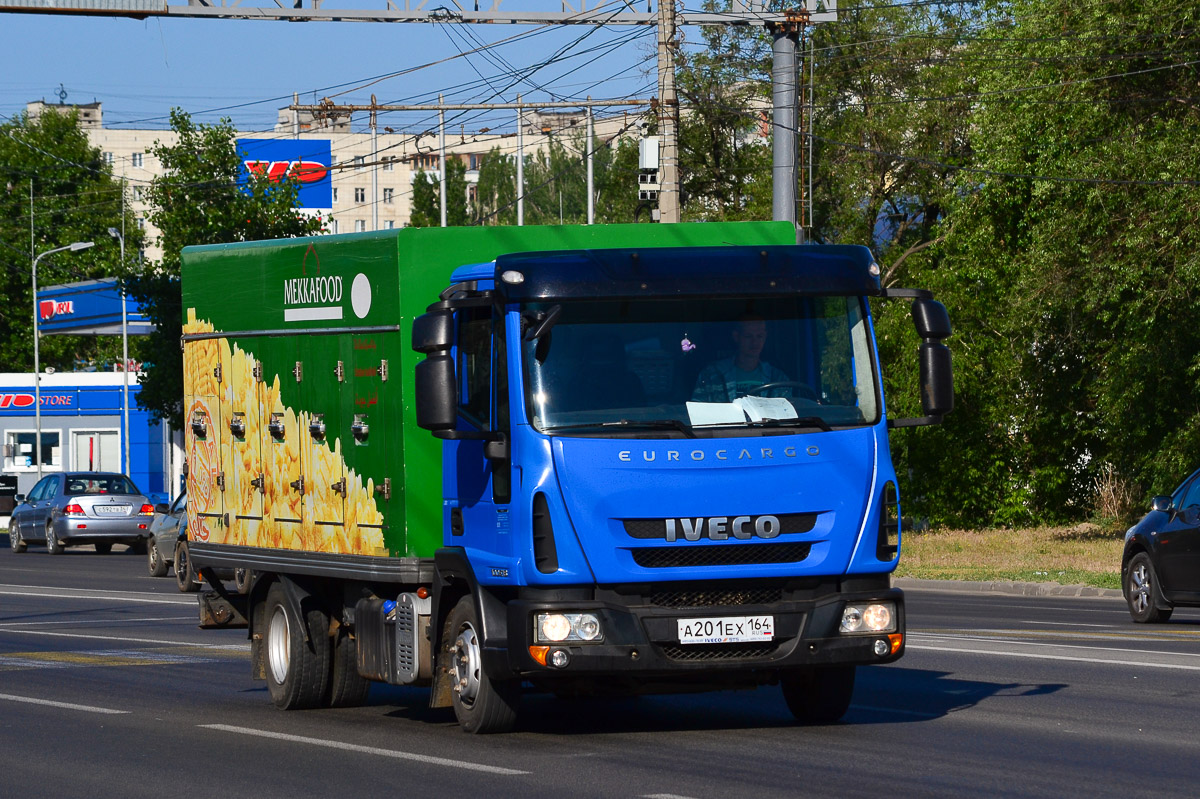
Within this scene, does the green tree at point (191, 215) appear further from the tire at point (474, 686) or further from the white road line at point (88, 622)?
the tire at point (474, 686)

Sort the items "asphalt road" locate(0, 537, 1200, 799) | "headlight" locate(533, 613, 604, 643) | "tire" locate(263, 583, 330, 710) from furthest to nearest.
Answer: "tire" locate(263, 583, 330, 710)
"headlight" locate(533, 613, 604, 643)
"asphalt road" locate(0, 537, 1200, 799)

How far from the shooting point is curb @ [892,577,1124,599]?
80.2ft

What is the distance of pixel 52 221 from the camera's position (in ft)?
341

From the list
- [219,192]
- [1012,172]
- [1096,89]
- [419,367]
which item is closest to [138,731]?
[419,367]

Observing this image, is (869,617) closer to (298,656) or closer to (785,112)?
(298,656)

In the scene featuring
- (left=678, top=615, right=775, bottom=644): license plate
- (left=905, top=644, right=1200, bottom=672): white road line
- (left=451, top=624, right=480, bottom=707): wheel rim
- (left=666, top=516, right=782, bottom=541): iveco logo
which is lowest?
(left=905, top=644, right=1200, bottom=672): white road line

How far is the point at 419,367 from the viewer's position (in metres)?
9.71

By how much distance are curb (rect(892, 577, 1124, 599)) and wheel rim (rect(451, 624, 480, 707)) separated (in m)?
15.4

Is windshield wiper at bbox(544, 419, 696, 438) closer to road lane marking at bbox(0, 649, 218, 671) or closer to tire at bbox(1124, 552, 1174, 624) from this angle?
road lane marking at bbox(0, 649, 218, 671)

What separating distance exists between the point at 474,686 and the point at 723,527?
1.71m

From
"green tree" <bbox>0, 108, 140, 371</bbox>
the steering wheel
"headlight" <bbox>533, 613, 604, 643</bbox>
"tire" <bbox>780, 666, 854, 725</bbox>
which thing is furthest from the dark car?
"green tree" <bbox>0, 108, 140, 371</bbox>

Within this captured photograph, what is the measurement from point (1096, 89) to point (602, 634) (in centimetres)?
2238

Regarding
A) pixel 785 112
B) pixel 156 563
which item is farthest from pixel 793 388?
pixel 156 563

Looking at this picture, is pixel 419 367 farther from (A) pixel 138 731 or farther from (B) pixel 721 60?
(B) pixel 721 60
